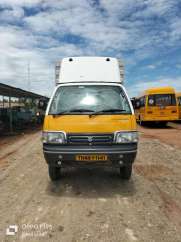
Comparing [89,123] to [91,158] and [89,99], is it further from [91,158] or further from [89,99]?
[89,99]

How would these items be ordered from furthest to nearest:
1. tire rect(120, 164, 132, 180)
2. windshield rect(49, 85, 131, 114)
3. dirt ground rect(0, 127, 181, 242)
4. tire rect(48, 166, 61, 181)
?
tire rect(120, 164, 132, 180), tire rect(48, 166, 61, 181), windshield rect(49, 85, 131, 114), dirt ground rect(0, 127, 181, 242)

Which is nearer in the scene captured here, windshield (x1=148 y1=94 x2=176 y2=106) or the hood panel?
the hood panel

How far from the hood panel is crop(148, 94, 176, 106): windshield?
49.9 feet

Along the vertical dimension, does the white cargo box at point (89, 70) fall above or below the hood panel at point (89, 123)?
above

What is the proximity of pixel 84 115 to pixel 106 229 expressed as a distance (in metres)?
2.35

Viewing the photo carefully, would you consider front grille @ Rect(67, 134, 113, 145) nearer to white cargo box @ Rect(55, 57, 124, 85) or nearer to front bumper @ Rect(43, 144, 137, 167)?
front bumper @ Rect(43, 144, 137, 167)

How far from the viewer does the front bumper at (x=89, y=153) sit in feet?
16.3

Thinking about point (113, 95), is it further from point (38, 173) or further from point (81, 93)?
point (38, 173)

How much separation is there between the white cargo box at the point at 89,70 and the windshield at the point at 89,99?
615mm

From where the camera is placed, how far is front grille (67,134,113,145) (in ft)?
16.5

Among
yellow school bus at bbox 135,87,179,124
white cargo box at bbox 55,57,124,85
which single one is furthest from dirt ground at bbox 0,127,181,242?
yellow school bus at bbox 135,87,179,124

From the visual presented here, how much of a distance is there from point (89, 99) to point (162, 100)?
49.4 feet

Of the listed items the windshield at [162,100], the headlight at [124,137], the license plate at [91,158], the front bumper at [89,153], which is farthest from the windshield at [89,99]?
the windshield at [162,100]

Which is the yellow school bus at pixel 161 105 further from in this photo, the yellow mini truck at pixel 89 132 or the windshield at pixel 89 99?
the yellow mini truck at pixel 89 132
